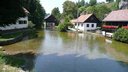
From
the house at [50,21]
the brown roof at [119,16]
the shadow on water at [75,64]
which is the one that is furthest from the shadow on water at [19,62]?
the house at [50,21]

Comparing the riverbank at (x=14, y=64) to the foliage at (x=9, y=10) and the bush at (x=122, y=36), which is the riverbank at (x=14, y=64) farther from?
the bush at (x=122, y=36)

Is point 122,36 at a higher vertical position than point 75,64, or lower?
higher

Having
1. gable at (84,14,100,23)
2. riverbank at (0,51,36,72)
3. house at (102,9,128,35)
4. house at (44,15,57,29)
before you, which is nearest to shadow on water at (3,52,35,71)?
riverbank at (0,51,36,72)

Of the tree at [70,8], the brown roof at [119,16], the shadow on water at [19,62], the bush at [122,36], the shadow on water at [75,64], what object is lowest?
the shadow on water at [75,64]

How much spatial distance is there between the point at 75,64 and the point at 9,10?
6.79m

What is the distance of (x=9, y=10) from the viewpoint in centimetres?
1695

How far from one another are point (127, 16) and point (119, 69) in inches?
1038

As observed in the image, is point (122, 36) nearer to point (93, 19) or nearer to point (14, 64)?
point (14, 64)

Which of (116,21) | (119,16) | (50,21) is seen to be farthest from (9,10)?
(50,21)

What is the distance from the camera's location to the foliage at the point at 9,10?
54.6ft

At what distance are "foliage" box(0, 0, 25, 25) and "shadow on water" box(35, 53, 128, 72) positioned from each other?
165 inches

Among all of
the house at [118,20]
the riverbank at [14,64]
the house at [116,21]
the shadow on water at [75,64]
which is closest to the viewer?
the riverbank at [14,64]

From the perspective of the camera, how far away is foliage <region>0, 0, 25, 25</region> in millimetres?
16641

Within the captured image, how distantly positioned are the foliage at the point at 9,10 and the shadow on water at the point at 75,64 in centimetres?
418
